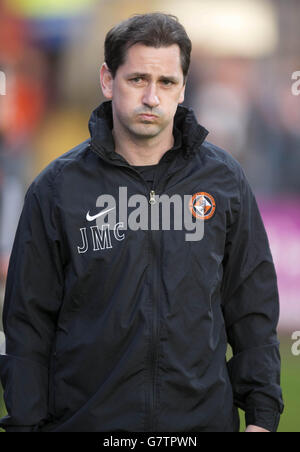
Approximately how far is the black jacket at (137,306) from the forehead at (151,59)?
8.7 inches

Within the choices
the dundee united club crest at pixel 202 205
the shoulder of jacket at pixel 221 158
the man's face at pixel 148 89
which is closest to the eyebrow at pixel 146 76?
the man's face at pixel 148 89

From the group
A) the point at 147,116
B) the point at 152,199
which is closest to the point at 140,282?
the point at 152,199

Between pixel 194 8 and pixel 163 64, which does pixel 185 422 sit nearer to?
pixel 163 64

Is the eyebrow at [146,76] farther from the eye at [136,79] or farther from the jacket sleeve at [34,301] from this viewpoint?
the jacket sleeve at [34,301]

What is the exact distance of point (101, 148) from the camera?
2.83 m

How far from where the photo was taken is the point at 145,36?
2.82 m

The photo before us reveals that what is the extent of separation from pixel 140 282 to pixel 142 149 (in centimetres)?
45

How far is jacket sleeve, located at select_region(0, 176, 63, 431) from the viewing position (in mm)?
2805

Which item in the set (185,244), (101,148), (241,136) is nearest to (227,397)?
(185,244)

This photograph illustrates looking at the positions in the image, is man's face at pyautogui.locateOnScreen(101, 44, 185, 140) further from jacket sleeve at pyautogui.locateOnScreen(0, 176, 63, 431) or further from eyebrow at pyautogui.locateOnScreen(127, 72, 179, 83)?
jacket sleeve at pyautogui.locateOnScreen(0, 176, 63, 431)

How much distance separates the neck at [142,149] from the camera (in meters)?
2.87

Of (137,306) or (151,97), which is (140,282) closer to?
(137,306)

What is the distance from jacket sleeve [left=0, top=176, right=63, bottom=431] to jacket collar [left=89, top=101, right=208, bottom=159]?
0.23 metres

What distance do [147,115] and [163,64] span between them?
0.57 ft
